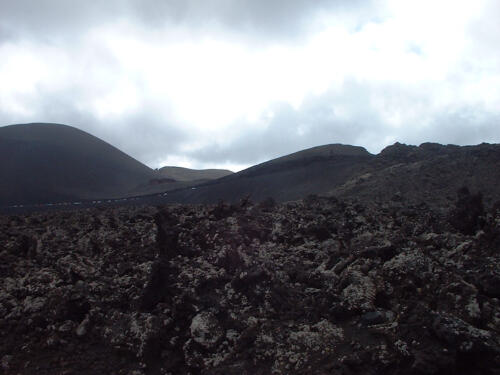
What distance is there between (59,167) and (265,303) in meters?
47.9

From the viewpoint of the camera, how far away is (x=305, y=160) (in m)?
36.6

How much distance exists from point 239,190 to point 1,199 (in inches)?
808

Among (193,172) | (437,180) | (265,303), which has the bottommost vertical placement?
(265,303)

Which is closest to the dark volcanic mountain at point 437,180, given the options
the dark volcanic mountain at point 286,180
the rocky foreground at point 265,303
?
the dark volcanic mountain at point 286,180

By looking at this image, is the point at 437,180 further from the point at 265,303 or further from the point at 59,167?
the point at 59,167

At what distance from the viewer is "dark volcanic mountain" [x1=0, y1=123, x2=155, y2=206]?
42.1 metres

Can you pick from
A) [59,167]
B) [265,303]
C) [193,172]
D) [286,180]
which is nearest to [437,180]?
[286,180]

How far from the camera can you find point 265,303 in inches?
245

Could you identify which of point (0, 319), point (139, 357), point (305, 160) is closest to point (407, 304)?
point (139, 357)

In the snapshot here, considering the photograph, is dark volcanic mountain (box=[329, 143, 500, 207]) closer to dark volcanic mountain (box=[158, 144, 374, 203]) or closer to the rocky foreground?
dark volcanic mountain (box=[158, 144, 374, 203])

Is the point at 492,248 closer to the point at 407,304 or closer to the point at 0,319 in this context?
the point at 407,304

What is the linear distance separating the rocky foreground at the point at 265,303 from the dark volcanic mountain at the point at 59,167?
33742 millimetres

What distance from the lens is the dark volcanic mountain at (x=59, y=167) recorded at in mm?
42125

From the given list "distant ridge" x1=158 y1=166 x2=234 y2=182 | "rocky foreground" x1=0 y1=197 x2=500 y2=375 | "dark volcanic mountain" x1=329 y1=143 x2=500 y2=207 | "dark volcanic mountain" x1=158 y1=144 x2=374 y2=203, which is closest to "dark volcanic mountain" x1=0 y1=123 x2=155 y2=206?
"distant ridge" x1=158 y1=166 x2=234 y2=182
